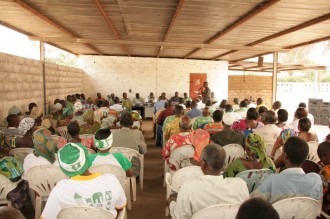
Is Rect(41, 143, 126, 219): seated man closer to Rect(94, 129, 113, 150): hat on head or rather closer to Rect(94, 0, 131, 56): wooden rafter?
Rect(94, 129, 113, 150): hat on head

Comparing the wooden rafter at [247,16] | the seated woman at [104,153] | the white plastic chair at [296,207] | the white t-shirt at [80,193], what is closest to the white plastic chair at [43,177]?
the seated woman at [104,153]

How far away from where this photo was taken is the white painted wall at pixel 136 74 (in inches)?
556

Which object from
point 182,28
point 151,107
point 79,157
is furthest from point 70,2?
point 151,107

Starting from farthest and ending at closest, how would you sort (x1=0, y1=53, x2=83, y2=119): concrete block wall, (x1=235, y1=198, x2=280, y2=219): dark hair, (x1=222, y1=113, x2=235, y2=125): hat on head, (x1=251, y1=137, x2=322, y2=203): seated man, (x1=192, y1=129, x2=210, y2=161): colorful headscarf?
(x1=0, y1=53, x2=83, y2=119): concrete block wall < (x1=222, y1=113, x2=235, y2=125): hat on head < (x1=192, y1=129, x2=210, y2=161): colorful headscarf < (x1=251, y1=137, x2=322, y2=203): seated man < (x1=235, y1=198, x2=280, y2=219): dark hair

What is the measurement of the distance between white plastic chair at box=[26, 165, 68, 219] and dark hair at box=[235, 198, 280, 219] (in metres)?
2.07

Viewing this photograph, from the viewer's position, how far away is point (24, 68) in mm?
7336

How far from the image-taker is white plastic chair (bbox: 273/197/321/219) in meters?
1.90

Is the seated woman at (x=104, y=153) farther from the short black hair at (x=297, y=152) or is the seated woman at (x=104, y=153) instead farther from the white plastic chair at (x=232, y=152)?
the short black hair at (x=297, y=152)

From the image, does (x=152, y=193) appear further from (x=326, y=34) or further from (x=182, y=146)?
(x=326, y=34)

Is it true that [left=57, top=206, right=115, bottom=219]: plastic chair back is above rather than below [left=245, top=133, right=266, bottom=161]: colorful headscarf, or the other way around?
below

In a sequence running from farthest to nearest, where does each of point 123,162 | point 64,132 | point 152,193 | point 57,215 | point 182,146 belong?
point 64,132
point 152,193
point 182,146
point 123,162
point 57,215

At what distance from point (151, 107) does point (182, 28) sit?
539 cm

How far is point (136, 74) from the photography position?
14344mm

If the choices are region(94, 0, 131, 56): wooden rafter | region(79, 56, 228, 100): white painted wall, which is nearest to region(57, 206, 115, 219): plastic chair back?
region(94, 0, 131, 56): wooden rafter
